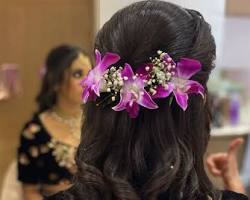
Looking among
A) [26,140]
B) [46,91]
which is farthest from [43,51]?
[26,140]

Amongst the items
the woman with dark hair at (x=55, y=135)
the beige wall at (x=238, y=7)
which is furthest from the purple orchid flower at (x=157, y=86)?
the beige wall at (x=238, y=7)

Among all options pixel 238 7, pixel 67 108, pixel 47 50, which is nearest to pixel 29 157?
pixel 67 108

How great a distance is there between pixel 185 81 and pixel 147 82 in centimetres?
6

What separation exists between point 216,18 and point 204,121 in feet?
1.50

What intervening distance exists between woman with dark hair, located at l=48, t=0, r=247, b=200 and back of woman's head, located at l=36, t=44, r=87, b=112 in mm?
734

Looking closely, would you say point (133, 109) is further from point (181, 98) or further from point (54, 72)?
point (54, 72)

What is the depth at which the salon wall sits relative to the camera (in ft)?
6.21

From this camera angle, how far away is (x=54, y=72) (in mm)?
1516

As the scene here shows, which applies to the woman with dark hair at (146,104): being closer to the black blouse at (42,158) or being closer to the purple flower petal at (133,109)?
the purple flower petal at (133,109)

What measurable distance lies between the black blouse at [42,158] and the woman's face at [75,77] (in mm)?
145

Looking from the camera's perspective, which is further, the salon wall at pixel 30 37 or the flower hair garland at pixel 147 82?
the salon wall at pixel 30 37

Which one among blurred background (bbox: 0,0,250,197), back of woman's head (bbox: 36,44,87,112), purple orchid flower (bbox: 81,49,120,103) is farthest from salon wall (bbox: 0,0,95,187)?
purple orchid flower (bbox: 81,49,120,103)

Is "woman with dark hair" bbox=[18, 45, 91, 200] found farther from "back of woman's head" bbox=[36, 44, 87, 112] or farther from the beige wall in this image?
the beige wall

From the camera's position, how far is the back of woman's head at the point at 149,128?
75cm
